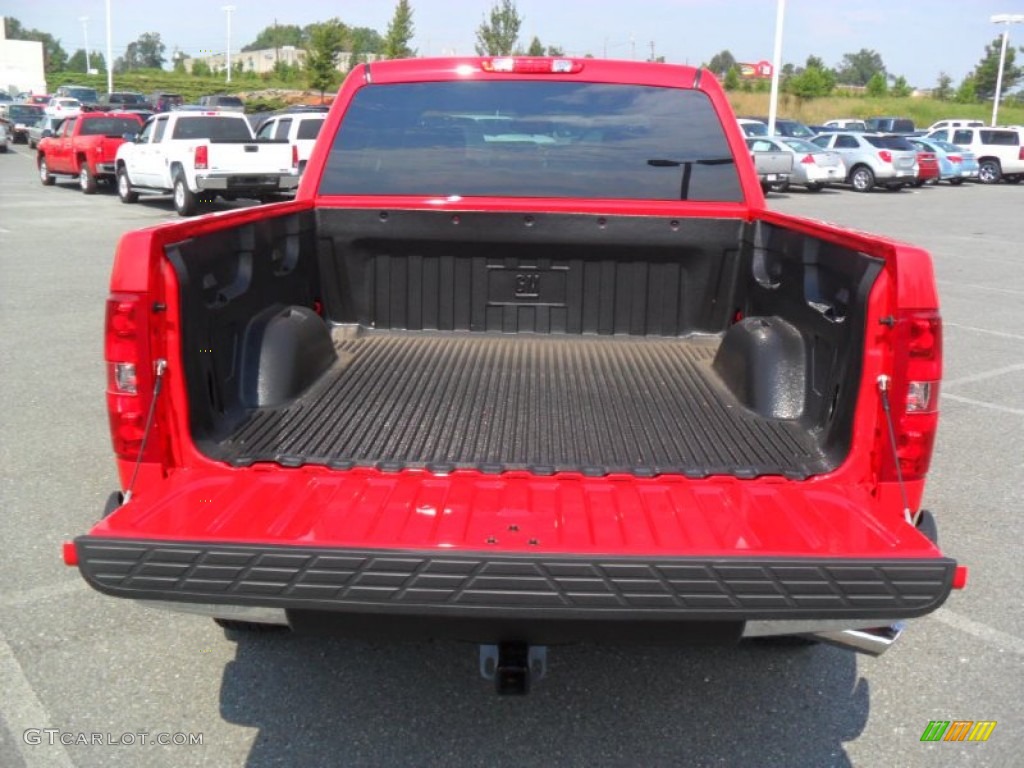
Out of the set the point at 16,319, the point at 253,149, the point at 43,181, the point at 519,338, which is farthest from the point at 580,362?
the point at 43,181

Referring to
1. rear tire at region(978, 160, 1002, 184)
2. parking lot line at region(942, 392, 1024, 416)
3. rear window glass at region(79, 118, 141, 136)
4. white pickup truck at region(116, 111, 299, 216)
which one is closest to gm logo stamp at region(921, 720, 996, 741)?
parking lot line at region(942, 392, 1024, 416)

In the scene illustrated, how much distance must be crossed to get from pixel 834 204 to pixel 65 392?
68.9 feet

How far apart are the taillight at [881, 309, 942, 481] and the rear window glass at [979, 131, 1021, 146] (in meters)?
36.1

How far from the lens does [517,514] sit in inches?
99.0

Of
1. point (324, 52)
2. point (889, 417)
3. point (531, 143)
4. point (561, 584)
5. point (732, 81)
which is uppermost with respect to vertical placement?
point (732, 81)

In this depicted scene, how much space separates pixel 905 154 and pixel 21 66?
91.3 m

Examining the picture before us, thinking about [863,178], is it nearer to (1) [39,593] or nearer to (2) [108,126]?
(2) [108,126]

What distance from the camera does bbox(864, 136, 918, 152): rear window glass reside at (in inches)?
1136

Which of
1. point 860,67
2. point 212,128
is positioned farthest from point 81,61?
point 212,128

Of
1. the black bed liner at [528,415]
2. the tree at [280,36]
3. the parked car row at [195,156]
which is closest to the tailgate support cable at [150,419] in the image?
the black bed liner at [528,415]

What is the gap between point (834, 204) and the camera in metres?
24.1

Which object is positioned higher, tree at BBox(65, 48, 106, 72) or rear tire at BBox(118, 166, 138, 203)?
tree at BBox(65, 48, 106, 72)

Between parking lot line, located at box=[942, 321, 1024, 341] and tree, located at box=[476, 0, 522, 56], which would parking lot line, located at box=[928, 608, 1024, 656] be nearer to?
parking lot line, located at box=[942, 321, 1024, 341]

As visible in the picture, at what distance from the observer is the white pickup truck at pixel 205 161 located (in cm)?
1745
